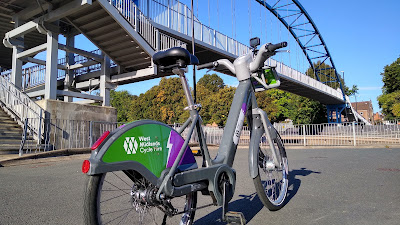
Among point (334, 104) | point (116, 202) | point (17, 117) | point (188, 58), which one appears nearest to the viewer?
point (116, 202)

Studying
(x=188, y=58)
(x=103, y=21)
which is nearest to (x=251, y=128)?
(x=188, y=58)

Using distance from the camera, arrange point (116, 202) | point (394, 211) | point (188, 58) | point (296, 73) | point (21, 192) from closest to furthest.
A: point (116, 202) → point (188, 58) → point (394, 211) → point (21, 192) → point (296, 73)

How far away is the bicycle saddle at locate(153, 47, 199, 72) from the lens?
2.40 meters

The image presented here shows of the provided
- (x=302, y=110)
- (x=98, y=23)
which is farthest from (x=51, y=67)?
(x=302, y=110)

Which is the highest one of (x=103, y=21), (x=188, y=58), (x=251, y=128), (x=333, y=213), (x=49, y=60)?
(x=103, y=21)

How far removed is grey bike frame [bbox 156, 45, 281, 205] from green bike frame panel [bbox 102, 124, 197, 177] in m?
0.07

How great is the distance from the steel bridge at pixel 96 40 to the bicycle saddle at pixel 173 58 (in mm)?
6461

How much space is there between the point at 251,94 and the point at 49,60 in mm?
12346

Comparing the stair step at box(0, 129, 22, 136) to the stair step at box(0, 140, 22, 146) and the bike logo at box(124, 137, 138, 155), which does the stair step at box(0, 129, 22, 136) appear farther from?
the bike logo at box(124, 137, 138, 155)

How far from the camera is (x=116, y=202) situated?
2.19 m

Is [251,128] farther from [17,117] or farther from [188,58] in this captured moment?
[17,117]

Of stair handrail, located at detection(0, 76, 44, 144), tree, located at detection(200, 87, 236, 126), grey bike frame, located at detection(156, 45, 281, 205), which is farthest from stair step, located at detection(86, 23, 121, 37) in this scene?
tree, located at detection(200, 87, 236, 126)

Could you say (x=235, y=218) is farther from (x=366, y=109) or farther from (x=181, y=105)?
(x=366, y=109)

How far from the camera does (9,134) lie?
10.8 metres
